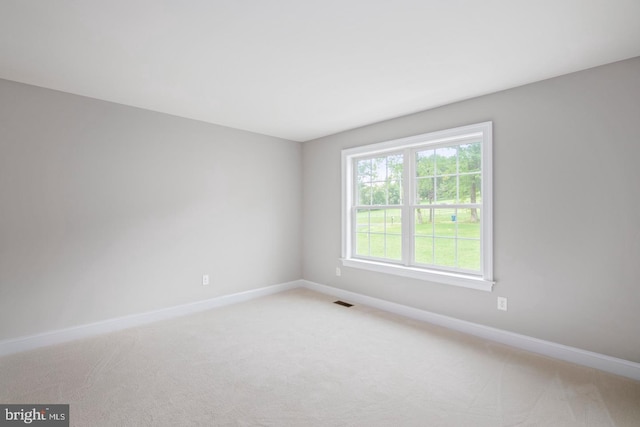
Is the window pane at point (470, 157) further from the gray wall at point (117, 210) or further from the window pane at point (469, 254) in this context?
the gray wall at point (117, 210)

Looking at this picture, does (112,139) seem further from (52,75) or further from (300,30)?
(300,30)

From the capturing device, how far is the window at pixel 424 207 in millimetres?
3225

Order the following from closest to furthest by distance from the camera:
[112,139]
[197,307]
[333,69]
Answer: [333,69], [112,139], [197,307]

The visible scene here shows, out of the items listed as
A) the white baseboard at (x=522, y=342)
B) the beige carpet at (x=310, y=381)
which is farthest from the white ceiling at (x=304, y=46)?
the beige carpet at (x=310, y=381)

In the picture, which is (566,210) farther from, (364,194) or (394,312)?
(364,194)

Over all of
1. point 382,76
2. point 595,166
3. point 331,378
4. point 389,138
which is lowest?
point 331,378

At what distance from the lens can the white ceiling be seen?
1801mm

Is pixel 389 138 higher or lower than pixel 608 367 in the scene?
higher

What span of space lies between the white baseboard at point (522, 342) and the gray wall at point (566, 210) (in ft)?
0.18

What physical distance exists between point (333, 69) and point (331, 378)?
8.27 ft

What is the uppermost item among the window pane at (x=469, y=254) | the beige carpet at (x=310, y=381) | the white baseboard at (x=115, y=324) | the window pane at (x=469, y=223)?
the window pane at (x=469, y=223)

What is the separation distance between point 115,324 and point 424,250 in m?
3.62

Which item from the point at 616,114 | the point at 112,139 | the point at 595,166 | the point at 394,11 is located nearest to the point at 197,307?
the point at 112,139

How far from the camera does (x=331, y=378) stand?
2346 mm
